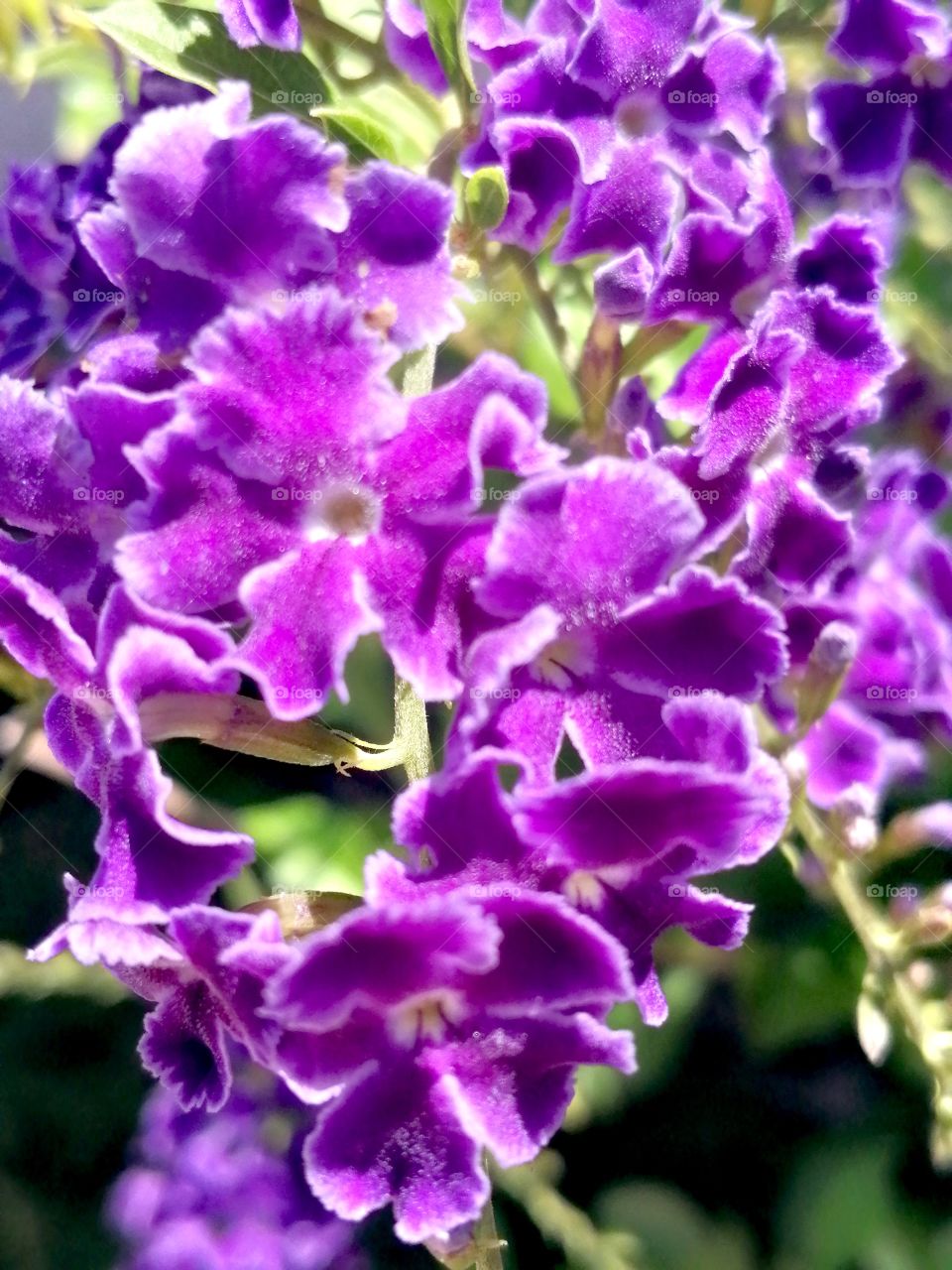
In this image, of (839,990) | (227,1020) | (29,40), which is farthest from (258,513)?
(839,990)

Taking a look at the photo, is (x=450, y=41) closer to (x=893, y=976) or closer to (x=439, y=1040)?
(x=439, y=1040)

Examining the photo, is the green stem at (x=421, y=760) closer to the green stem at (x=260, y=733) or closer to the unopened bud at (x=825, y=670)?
the green stem at (x=260, y=733)

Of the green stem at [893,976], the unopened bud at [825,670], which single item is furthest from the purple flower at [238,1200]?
the unopened bud at [825,670]

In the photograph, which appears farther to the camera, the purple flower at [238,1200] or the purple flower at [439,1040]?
the purple flower at [238,1200]

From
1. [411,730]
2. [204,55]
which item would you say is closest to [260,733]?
[411,730]

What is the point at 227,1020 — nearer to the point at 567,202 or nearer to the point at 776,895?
the point at 567,202

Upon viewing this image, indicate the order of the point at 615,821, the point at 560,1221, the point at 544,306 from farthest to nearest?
the point at 560,1221 → the point at 544,306 → the point at 615,821
